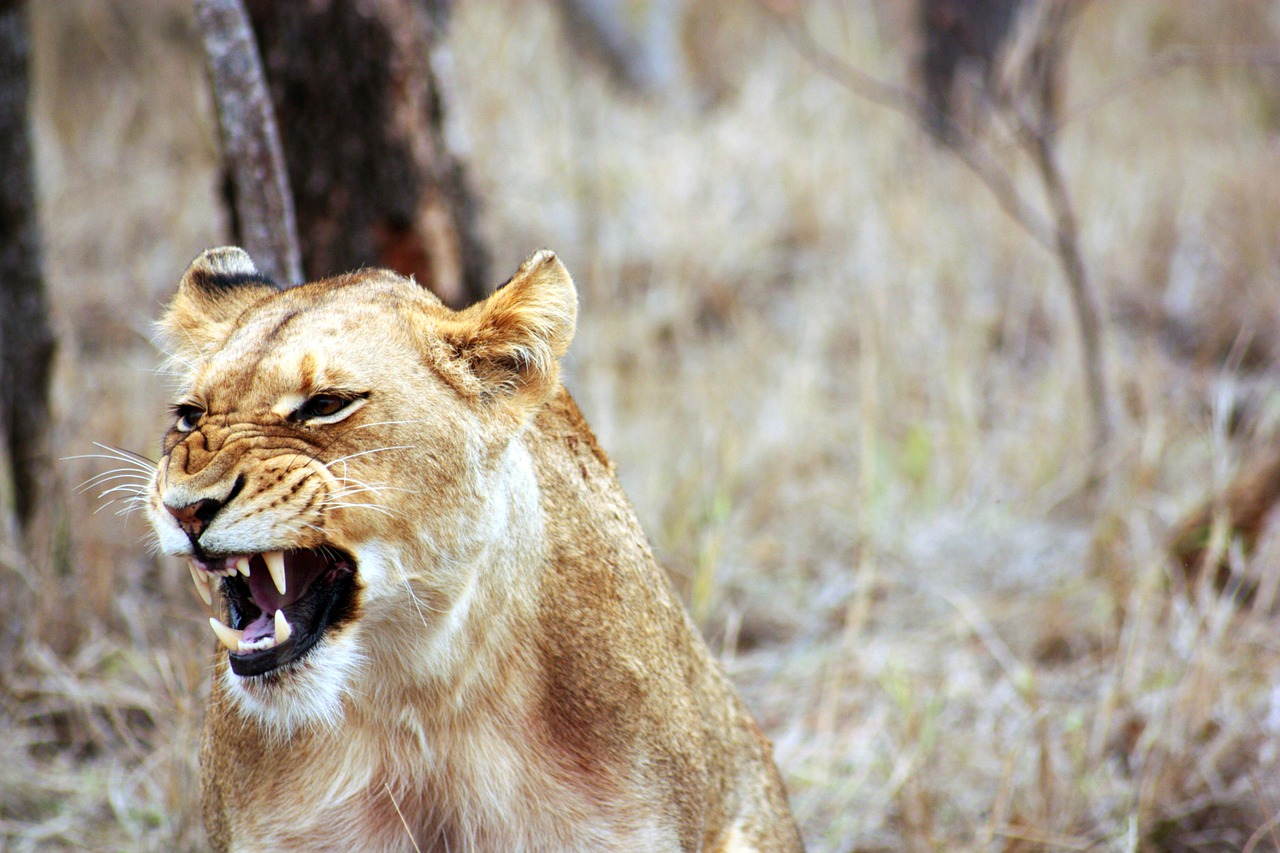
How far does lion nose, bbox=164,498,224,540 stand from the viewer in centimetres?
201

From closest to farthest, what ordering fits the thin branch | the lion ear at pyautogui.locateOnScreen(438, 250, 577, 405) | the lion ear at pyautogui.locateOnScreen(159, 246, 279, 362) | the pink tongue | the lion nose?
1. the lion nose
2. the pink tongue
3. the lion ear at pyautogui.locateOnScreen(438, 250, 577, 405)
4. the lion ear at pyautogui.locateOnScreen(159, 246, 279, 362)
5. the thin branch

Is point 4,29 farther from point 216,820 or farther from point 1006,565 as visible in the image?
point 1006,565

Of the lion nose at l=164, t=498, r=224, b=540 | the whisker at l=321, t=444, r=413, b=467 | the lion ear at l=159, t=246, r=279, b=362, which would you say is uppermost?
the lion ear at l=159, t=246, r=279, b=362

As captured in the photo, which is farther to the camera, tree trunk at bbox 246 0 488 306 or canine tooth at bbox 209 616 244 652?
tree trunk at bbox 246 0 488 306

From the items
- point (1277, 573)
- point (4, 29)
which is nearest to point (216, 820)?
point (4, 29)

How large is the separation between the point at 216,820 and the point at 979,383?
5.19 metres

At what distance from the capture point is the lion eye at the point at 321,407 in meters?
2.18

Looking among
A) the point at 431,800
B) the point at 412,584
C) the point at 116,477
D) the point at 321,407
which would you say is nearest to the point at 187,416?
the point at 321,407

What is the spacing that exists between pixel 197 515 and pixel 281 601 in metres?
0.25

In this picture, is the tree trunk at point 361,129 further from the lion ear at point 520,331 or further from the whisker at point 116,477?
the lion ear at point 520,331

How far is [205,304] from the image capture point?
102 inches

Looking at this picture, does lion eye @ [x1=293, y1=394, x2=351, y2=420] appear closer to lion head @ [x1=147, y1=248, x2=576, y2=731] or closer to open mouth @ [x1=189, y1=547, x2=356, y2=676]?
lion head @ [x1=147, y1=248, x2=576, y2=731]

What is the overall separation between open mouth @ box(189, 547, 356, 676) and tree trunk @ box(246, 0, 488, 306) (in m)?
1.92

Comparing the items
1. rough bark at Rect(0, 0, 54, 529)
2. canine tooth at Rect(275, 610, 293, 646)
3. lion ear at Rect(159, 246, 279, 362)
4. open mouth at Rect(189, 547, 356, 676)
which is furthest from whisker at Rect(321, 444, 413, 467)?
rough bark at Rect(0, 0, 54, 529)
